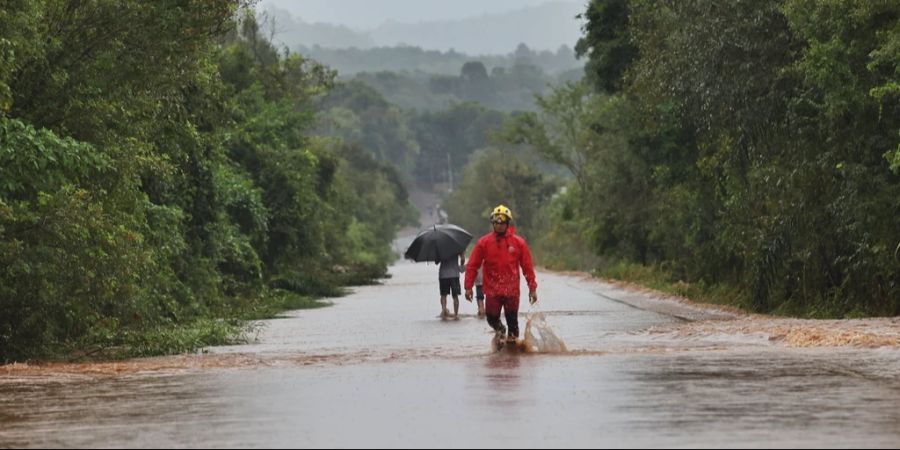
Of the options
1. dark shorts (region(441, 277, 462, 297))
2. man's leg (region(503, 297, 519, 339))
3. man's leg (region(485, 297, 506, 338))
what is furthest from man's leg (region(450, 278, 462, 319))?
man's leg (region(485, 297, 506, 338))

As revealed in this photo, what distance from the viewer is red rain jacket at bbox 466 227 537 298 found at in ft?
66.5

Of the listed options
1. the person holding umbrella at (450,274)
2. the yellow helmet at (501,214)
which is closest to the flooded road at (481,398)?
the yellow helmet at (501,214)

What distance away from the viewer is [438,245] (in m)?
32.5

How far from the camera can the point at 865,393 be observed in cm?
1382

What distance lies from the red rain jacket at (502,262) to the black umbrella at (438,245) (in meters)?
11.8

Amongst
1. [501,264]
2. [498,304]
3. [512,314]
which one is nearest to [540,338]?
[512,314]

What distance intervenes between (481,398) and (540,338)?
629 centimetres

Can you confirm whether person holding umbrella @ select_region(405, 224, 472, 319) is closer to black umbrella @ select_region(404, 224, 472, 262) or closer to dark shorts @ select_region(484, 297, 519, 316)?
black umbrella @ select_region(404, 224, 472, 262)

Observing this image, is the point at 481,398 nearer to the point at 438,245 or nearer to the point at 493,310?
the point at 493,310

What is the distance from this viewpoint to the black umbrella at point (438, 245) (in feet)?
106

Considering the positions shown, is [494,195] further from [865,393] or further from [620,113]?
[865,393]

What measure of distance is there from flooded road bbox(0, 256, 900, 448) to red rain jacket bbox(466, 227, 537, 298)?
825 millimetres

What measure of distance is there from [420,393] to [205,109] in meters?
22.9

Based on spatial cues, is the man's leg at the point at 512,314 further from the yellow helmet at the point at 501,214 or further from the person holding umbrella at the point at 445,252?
the person holding umbrella at the point at 445,252
